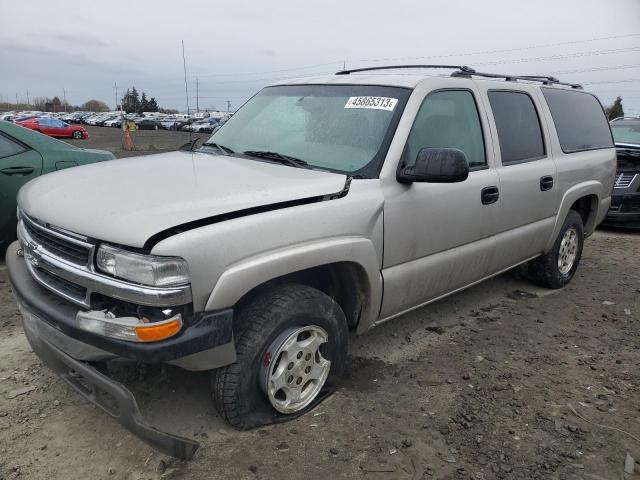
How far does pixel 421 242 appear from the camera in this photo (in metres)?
3.19

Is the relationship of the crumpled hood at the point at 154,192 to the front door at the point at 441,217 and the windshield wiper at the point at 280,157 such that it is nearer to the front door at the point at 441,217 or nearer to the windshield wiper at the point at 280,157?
the windshield wiper at the point at 280,157

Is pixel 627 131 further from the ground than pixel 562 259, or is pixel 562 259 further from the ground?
pixel 627 131

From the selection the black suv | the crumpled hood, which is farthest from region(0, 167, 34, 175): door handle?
the black suv

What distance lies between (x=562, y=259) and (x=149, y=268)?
13.9ft

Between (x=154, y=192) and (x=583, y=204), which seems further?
(x=583, y=204)

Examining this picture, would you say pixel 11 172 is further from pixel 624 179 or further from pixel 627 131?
pixel 627 131

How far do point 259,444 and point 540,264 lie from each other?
3.36 metres

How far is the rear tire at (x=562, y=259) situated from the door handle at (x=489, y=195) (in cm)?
144

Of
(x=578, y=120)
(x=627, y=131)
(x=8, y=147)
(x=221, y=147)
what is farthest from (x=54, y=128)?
(x=578, y=120)

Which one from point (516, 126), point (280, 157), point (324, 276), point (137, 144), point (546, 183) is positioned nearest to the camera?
point (324, 276)

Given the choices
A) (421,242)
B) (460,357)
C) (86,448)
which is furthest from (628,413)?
(86,448)

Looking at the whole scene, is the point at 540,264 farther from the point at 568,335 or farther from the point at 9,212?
the point at 9,212

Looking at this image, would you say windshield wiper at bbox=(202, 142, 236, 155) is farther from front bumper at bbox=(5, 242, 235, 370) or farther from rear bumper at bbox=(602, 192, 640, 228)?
rear bumper at bbox=(602, 192, 640, 228)

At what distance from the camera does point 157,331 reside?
2131 mm
